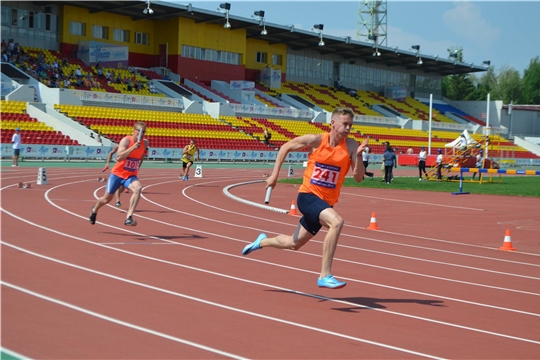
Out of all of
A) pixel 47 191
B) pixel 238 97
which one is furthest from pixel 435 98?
pixel 47 191

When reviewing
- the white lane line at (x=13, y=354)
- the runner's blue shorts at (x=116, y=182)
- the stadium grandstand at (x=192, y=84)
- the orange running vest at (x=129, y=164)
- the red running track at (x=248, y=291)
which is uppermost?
the stadium grandstand at (x=192, y=84)

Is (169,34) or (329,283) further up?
(169,34)

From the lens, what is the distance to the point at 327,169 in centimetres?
782

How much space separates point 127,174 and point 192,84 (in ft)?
160

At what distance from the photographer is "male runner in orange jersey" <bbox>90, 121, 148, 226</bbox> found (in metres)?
12.4

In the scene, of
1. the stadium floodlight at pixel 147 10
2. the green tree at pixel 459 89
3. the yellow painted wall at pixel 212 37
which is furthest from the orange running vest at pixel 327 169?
the green tree at pixel 459 89

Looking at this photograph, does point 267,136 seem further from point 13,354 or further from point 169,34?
point 13,354

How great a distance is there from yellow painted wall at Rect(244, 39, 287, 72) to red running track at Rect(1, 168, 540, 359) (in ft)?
179

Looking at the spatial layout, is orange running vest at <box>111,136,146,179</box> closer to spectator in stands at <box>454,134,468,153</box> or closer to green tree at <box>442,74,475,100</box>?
spectator in stands at <box>454,134,468,153</box>

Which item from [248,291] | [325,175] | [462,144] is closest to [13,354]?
[248,291]

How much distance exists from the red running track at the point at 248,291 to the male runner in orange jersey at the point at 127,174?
0.44 metres

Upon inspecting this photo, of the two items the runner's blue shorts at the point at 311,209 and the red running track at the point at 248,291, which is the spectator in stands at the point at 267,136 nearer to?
the red running track at the point at 248,291

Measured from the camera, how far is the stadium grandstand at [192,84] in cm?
4397

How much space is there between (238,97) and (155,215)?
4717 cm
